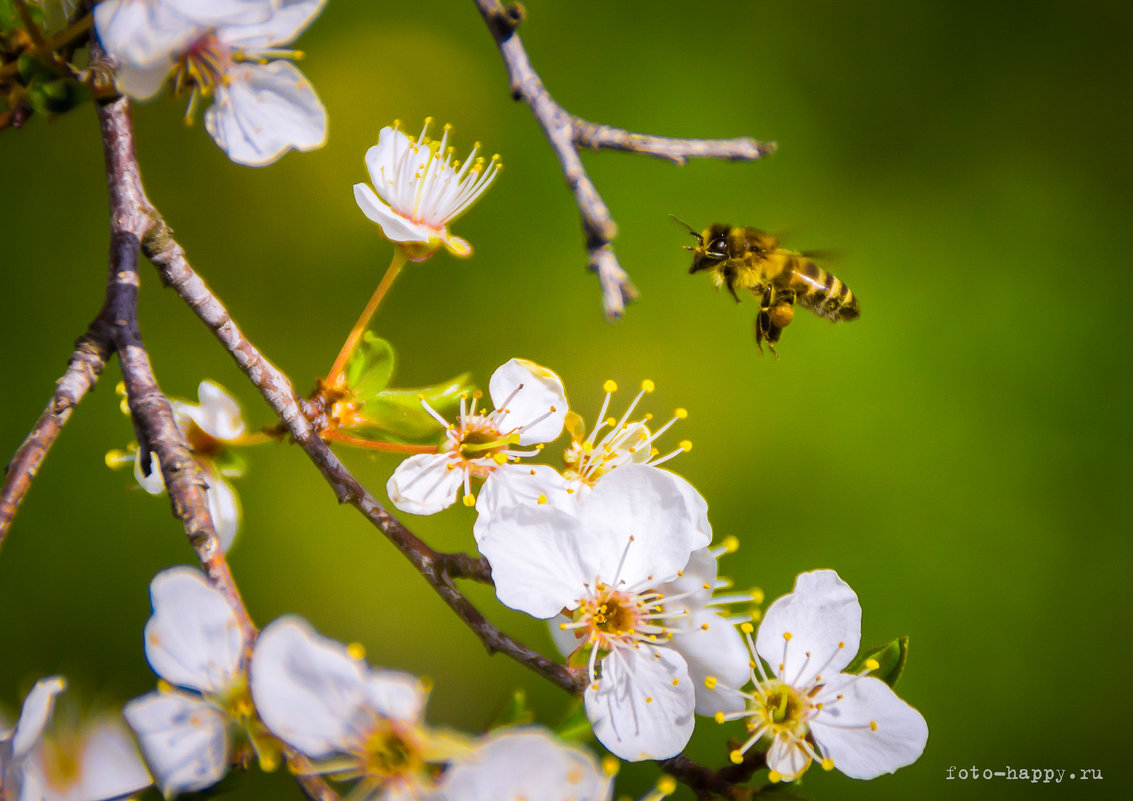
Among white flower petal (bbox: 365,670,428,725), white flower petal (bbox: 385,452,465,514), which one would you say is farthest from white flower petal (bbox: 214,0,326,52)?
white flower petal (bbox: 365,670,428,725)

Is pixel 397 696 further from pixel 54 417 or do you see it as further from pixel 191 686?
pixel 54 417

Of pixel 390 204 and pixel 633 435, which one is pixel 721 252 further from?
pixel 390 204

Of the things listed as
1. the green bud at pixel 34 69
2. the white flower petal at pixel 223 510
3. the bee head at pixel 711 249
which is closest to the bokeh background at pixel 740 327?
the bee head at pixel 711 249

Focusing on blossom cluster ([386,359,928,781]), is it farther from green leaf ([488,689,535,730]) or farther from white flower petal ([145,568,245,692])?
white flower petal ([145,568,245,692])

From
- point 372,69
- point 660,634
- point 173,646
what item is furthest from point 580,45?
point 173,646

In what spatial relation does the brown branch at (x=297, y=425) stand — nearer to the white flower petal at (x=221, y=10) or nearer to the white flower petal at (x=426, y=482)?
→ the white flower petal at (x=426, y=482)

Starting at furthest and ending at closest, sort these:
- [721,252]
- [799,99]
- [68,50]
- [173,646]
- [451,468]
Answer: [799,99] < [721,252] < [451,468] < [68,50] < [173,646]

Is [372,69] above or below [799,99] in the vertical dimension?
above

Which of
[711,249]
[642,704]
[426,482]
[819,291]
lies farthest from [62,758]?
[819,291]
